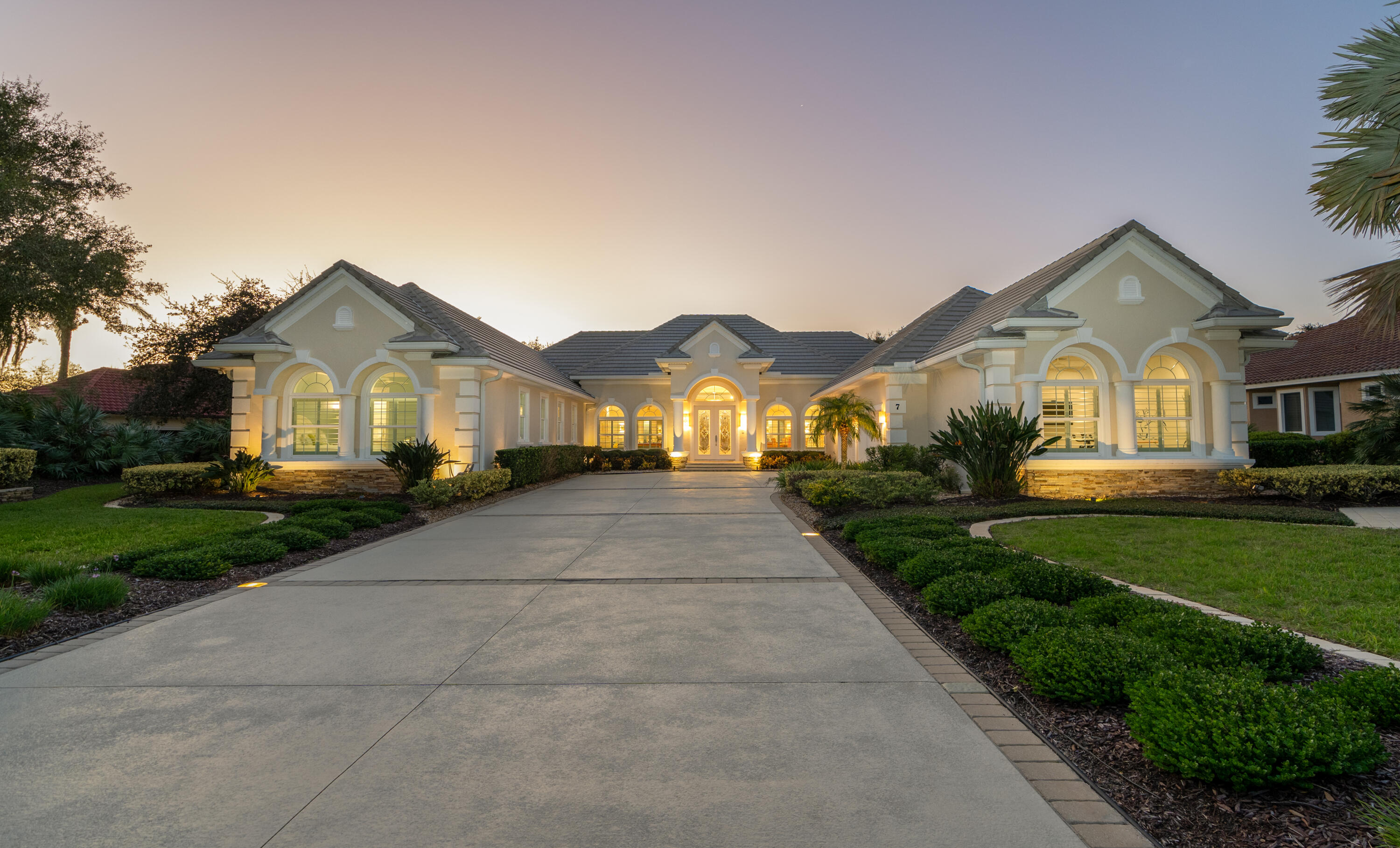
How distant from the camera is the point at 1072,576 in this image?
220 inches

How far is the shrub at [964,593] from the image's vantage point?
207 inches

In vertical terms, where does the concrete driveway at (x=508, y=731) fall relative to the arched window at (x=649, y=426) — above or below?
below

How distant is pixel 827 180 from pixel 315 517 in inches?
640

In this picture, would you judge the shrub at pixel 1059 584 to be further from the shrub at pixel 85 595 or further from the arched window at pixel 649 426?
the arched window at pixel 649 426

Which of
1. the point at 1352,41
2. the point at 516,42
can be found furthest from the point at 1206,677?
the point at 516,42

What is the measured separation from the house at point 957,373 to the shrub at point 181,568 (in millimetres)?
8682

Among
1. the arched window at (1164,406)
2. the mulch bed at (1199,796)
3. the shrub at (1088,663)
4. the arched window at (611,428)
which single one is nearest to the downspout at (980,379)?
the arched window at (1164,406)

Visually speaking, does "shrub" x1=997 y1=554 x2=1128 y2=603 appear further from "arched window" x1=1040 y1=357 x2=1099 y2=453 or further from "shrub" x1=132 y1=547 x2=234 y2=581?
"arched window" x1=1040 y1=357 x2=1099 y2=453

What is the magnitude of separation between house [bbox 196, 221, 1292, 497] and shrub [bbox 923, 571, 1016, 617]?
9364 mm

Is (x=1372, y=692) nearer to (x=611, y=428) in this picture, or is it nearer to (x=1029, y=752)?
(x=1029, y=752)

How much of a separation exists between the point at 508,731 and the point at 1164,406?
16436 millimetres

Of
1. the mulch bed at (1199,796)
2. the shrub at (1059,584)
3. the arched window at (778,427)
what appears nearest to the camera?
the mulch bed at (1199,796)

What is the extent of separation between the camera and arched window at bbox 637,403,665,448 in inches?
1127

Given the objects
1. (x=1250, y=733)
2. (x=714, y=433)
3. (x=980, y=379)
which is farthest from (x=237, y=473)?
(x=1250, y=733)
